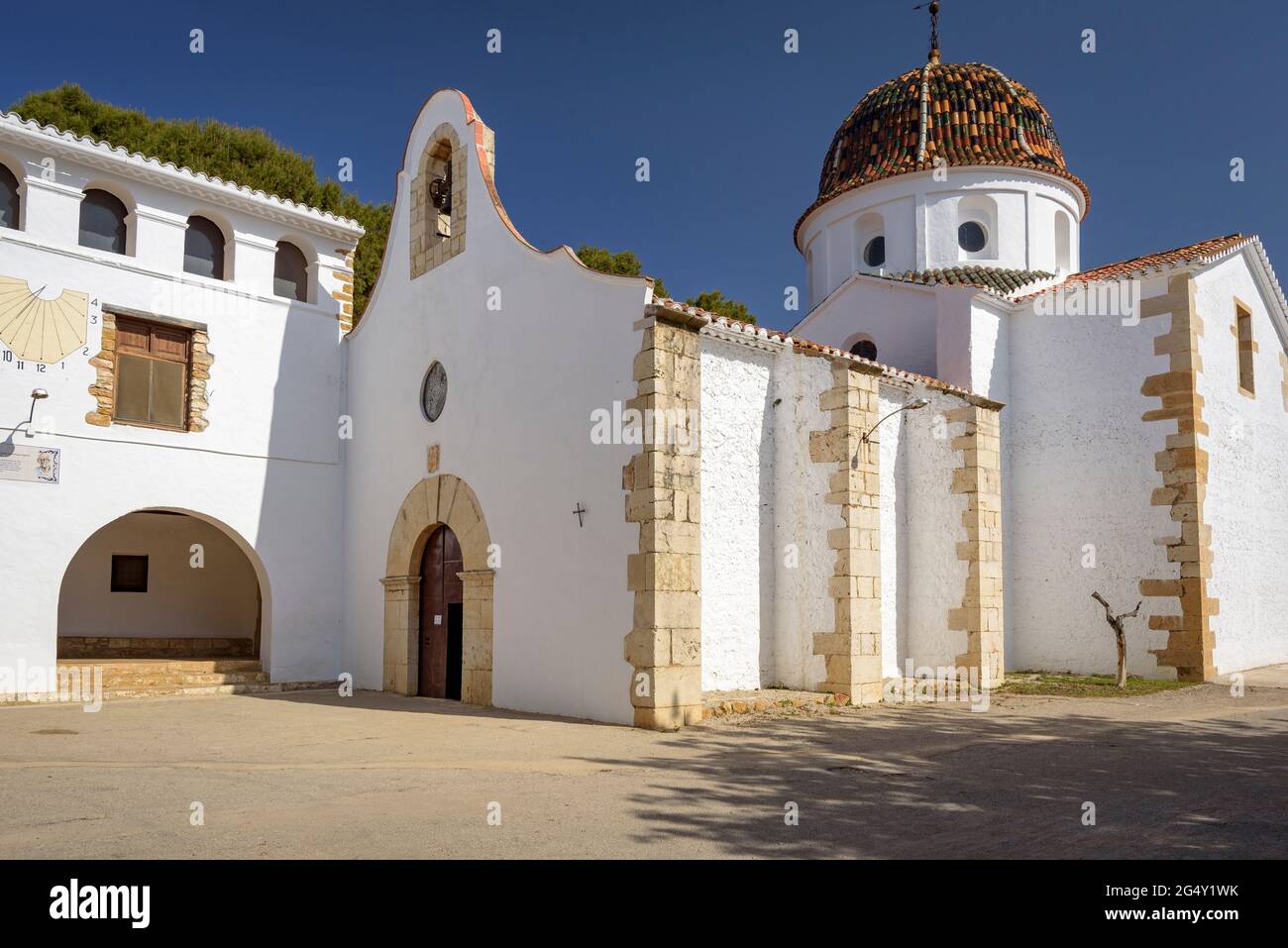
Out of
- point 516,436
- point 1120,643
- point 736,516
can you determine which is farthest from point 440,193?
point 1120,643

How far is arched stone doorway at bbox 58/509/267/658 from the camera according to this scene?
15805mm

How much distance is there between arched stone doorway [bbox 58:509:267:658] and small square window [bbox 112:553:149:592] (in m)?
0.02

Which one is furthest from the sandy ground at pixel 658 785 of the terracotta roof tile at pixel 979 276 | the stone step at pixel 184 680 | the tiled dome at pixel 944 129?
the tiled dome at pixel 944 129

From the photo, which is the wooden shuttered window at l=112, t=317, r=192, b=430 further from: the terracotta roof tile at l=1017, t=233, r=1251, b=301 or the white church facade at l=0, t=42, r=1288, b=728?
the terracotta roof tile at l=1017, t=233, r=1251, b=301

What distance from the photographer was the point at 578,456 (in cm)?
1045

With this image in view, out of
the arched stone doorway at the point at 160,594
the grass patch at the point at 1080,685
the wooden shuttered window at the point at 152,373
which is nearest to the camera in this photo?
the grass patch at the point at 1080,685

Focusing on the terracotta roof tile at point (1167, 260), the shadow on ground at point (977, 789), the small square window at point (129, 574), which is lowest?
the shadow on ground at point (977, 789)

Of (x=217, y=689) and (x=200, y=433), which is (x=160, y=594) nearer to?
(x=217, y=689)

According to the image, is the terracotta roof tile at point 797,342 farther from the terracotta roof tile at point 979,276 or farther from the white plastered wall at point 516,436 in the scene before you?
the terracotta roof tile at point 979,276

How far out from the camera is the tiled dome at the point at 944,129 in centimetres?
1777

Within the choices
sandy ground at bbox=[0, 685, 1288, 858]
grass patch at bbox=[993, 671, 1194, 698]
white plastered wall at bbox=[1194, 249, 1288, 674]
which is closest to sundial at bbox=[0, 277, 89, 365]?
sandy ground at bbox=[0, 685, 1288, 858]

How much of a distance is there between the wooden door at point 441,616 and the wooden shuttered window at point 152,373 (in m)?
3.95

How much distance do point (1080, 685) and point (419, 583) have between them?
8.57 meters
